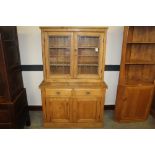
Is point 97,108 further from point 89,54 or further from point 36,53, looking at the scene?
point 36,53

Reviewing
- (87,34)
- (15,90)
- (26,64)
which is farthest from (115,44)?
(15,90)

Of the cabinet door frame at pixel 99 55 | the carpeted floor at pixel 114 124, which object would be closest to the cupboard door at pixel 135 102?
the carpeted floor at pixel 114 124

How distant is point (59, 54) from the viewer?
6.80 feet

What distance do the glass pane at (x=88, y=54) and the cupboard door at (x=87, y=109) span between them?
460mm

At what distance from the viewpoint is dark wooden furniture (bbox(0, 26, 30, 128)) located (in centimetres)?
165

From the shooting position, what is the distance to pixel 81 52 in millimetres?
2086

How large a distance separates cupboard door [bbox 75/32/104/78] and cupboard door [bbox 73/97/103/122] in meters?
0.38

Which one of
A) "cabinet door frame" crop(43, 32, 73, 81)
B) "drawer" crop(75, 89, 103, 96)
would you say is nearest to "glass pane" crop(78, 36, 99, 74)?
"cabinet door frame" crop(43, 32, 73, 81)

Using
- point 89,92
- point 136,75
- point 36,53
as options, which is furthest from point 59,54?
point 136,75

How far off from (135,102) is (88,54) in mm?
1156

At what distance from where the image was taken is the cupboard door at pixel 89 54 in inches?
75.9

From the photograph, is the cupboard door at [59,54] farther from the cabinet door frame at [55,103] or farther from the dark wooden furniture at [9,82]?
the dark wooden furniture at [9,82]

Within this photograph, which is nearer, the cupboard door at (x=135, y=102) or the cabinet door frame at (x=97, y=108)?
the cabinet door frame at (x=97, y=108)
